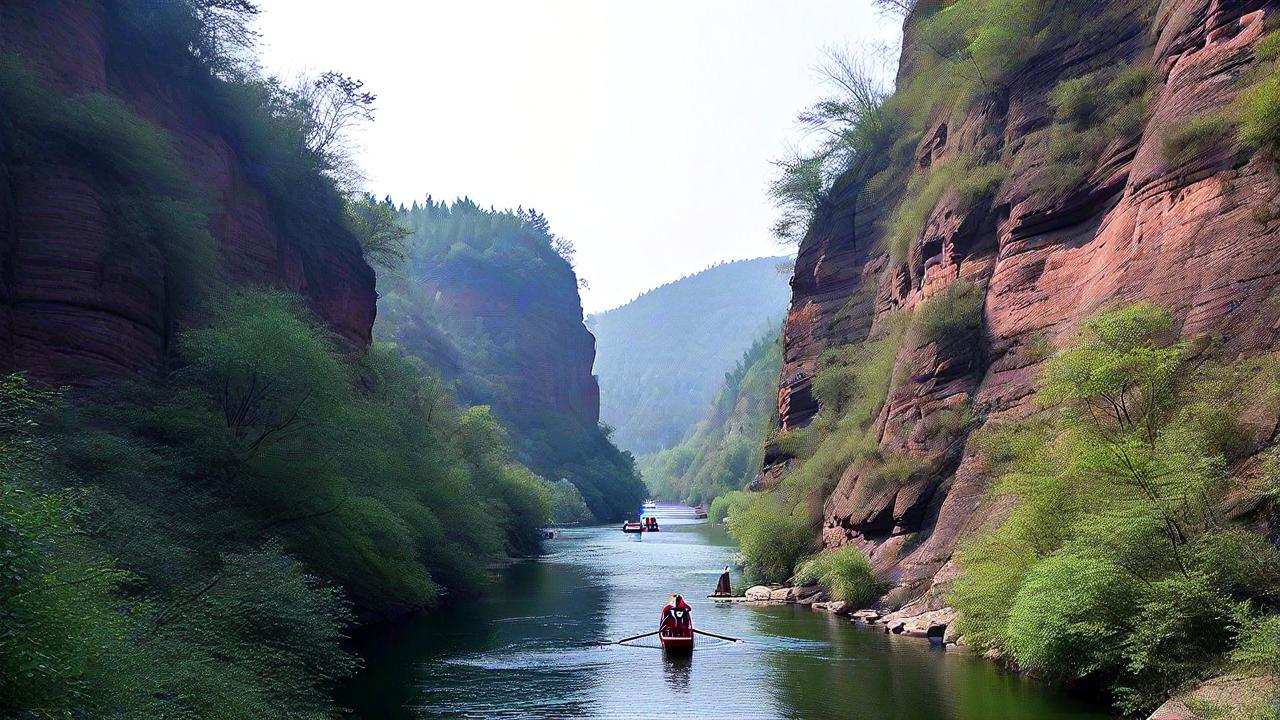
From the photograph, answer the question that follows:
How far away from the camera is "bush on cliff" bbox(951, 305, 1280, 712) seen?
756 inches

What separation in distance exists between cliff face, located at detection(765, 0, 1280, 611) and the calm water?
5.38 metres

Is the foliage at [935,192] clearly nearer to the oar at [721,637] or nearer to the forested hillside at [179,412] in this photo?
the oar at [721,637]

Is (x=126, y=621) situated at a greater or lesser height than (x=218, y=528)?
lesser

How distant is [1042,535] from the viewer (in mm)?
24594

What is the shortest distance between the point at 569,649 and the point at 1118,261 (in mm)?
21081

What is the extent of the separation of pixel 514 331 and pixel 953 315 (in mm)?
107557

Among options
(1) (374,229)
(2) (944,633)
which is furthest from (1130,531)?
(1) (374,229)

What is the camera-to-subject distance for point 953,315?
40281 mm

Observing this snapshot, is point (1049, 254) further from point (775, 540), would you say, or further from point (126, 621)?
point (126, 621)

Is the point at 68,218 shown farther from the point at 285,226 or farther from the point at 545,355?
the point at 545,355

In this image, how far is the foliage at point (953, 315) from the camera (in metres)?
39.8

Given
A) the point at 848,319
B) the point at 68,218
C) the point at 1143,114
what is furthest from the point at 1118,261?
the point at 68,218

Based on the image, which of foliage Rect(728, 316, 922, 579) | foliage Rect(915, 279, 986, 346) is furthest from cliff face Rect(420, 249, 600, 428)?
foliage Rect(915, 279, 986, 346)

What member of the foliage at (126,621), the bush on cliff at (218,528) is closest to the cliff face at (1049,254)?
the bush on cliff at (218,528)
